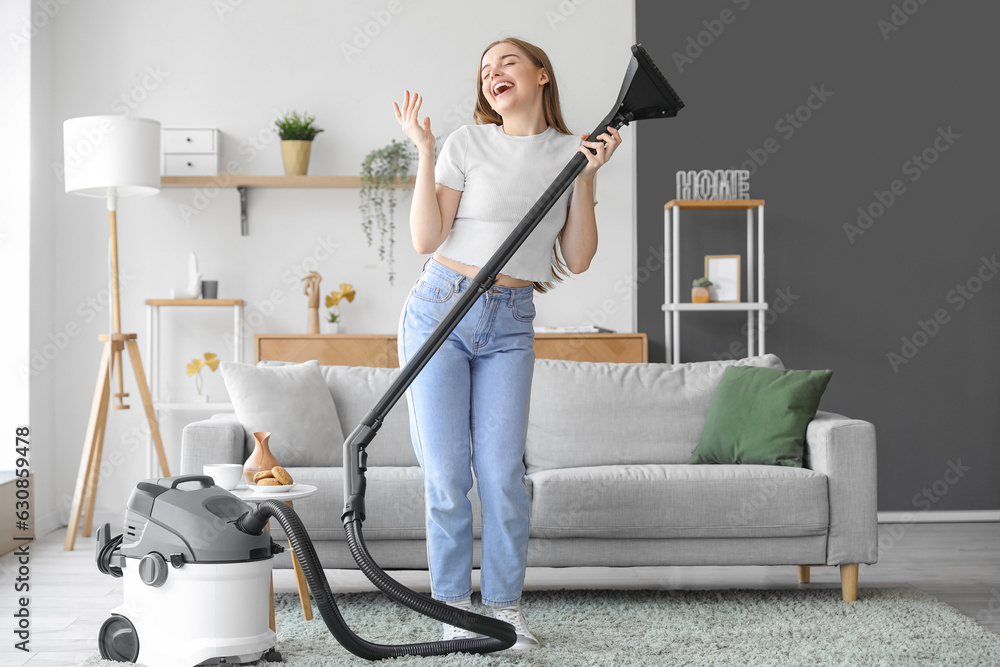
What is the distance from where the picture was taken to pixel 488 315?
200cm

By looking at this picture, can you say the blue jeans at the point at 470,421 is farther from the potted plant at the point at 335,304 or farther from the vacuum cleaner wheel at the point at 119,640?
the potted plant at the point at 335,304

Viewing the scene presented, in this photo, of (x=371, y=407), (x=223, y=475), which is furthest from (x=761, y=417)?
(x=223, y=475)

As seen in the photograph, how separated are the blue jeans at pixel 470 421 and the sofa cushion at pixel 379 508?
54 centimetres

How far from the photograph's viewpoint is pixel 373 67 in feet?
14.0

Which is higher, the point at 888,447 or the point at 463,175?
the point at 463,175

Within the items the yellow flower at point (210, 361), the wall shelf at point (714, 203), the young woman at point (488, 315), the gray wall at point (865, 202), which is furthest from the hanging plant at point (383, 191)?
the young woman at point (488, 315)

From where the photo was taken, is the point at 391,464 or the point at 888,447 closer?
the point at 391,464

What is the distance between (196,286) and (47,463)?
1029 mm

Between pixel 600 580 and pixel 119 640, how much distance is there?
5.28 feet

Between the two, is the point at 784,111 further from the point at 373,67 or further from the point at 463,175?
the point at 463,175

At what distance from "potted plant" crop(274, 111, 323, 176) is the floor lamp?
58cm

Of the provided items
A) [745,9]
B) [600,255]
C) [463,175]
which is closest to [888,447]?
[600,255]

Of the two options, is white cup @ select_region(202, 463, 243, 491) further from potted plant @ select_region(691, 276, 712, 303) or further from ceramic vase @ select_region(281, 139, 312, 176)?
potted plant @ select_region(691, 276, 712, 303)

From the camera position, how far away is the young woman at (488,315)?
6.55 ft
